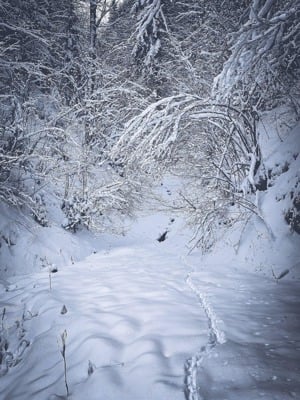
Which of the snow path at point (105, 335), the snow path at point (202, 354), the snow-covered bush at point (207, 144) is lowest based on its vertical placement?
the snow path at point (105, 335)

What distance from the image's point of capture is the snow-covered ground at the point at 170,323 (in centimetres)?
259

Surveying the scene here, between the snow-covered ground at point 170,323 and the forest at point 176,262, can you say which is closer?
the snow-covered ground at point 170,323

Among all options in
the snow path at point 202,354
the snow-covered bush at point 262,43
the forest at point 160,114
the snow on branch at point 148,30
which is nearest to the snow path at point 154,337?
the snow path at point 202,354

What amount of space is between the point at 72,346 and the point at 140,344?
34.6 inches

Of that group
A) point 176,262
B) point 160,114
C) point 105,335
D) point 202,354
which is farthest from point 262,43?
point 176,262

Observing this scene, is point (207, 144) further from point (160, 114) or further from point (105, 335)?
point (105, 335)

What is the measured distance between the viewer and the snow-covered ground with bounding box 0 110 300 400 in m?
2.59

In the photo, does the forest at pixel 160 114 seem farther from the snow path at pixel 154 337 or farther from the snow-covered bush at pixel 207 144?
the snow path at pixel 154 337

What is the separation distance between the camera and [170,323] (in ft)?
12.3

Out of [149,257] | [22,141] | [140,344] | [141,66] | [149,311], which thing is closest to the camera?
[140,344]

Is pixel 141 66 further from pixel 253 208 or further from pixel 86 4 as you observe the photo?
pixel 253 208

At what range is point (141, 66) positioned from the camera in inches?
637

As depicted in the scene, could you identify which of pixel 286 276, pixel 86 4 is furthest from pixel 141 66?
pixel 286 276

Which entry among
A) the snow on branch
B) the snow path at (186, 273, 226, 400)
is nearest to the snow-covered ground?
the snow path at (186, 273, 226, 400)
